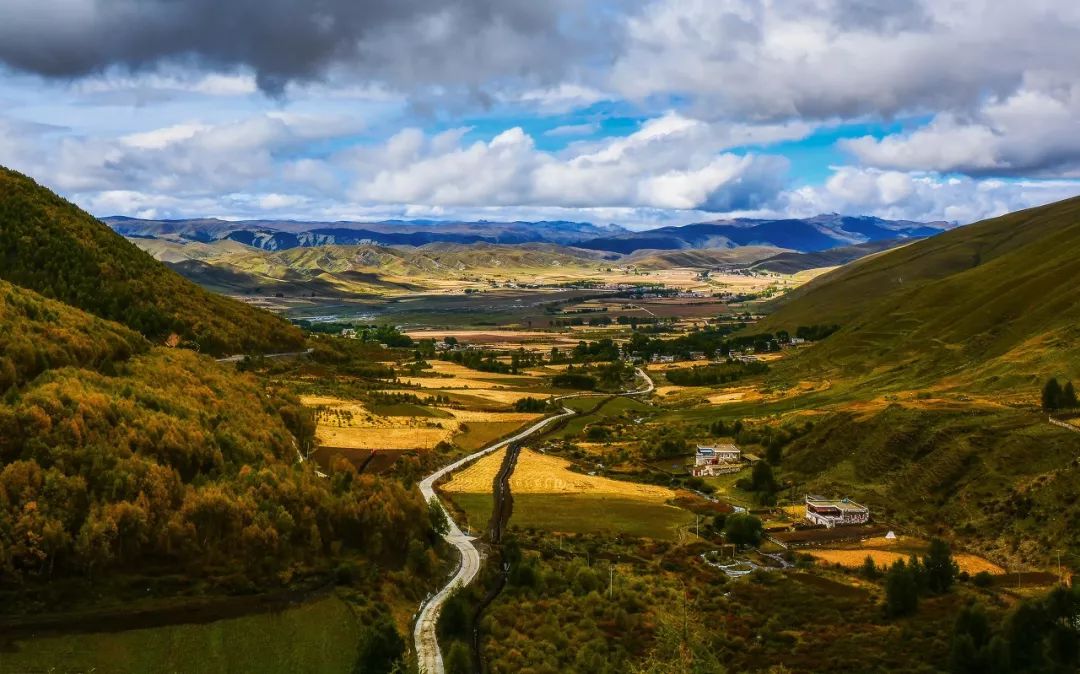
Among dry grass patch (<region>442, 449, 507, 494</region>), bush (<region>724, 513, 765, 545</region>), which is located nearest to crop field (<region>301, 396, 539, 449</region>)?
dry grass patch (<region>442, 449, 507, 494</region>)

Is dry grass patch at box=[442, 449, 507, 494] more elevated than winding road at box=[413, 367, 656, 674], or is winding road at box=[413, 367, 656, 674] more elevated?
winding road at box=[413, 367, 656, 674]

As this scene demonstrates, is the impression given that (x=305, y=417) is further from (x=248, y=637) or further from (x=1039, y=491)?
(x=1039, y=491)

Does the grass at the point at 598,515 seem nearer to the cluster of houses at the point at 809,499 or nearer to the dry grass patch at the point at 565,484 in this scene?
the dry grass patch at the point at 565,484

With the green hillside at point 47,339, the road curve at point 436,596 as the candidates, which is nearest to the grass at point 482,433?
the road curve at point 436,596

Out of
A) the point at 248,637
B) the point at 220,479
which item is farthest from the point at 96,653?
the point at 220,479

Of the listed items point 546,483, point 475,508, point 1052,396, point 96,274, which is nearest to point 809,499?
point 546,483

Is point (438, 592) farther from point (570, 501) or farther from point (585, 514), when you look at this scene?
point (570, 501)

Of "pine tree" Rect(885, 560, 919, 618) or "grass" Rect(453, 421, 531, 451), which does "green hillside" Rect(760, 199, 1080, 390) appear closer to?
"grass" Rect(453, 421, 531, 451)
